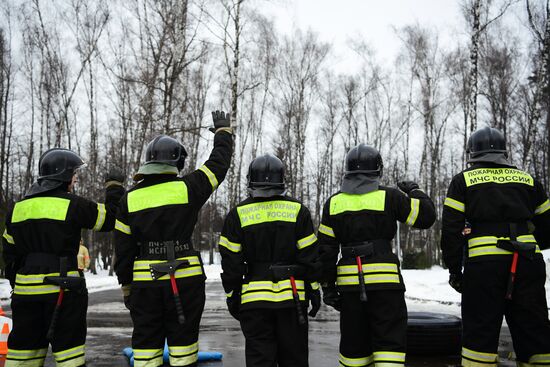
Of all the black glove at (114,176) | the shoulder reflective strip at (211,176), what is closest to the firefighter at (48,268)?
the black glove at (114,176)

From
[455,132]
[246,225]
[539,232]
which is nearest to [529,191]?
[539,232]

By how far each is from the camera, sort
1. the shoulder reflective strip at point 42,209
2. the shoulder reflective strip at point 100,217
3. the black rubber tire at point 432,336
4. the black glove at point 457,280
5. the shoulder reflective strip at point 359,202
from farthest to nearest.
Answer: the black rubber tire at point 432,336, the shoulder reflective strip at point 100,217, the black glove at point 457,280, the shoulder reflective strip at point 42,209, the shoulder reflective strip at point 359,202

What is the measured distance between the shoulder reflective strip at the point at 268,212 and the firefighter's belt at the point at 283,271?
37 centimetres

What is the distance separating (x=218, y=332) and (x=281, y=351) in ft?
14.3

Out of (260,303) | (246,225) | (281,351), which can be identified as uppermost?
(246,225)

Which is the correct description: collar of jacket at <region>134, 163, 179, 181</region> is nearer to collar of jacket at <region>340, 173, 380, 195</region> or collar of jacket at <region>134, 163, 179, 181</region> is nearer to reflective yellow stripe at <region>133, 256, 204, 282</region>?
reflective yellow stripe at <region>133, 256, 204, 282</region>

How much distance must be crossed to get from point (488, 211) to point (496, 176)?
323 millimetres

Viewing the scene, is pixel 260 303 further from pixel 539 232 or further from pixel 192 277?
pixel 539 232

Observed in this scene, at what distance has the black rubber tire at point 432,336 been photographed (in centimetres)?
604

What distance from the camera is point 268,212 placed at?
13.6ft

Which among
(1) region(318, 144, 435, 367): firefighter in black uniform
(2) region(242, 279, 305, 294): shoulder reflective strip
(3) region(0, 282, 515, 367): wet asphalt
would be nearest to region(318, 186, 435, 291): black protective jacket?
(1) region(318, 144, 435, 367): firefighter in black uniform

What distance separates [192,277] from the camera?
161 inches

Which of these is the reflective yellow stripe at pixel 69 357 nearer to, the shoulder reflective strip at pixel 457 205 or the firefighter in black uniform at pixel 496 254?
the firefighter in black uniform at pixel 496 254

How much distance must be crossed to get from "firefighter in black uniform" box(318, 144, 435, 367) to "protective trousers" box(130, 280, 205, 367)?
1.15 m
